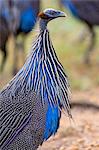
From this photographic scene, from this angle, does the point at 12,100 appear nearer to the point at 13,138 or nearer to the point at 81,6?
the point at 13,138

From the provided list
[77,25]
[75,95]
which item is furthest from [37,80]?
[77,25]

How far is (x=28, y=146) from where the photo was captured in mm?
4102

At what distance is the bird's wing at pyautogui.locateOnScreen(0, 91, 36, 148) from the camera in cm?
408

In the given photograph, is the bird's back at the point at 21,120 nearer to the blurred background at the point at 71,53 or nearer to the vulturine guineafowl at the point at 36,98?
the vulturine guineafowl at the point at 36,98

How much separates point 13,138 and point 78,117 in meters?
2.52

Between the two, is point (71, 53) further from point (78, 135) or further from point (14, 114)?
point (14, 114)

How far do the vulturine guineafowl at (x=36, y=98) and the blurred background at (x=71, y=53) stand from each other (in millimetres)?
894

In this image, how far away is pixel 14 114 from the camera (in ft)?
13.5

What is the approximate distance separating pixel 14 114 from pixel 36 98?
0.19 metres

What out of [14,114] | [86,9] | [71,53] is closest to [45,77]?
[14,114]

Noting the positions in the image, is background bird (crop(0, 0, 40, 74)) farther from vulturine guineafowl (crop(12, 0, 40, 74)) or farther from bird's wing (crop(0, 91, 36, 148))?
bird's wing (crop(0, 91, 36, 148))

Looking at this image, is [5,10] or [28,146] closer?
[28,146]

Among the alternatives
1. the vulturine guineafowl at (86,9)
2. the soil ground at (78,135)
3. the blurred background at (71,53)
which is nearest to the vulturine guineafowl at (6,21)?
the blurred background at (71,53)

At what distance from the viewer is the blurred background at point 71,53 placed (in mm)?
5488
